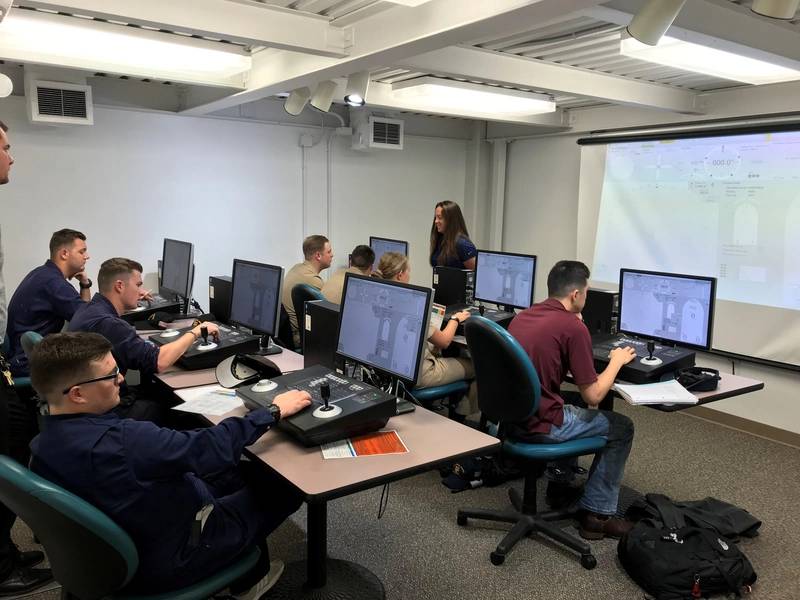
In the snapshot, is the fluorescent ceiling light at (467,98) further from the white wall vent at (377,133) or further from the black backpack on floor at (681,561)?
the black backpack on floor at (681,561)

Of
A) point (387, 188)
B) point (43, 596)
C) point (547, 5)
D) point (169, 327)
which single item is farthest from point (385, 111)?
point (43, 596)

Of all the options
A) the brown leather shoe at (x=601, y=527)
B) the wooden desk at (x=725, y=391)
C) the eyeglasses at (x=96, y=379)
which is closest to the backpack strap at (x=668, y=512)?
the brown leather shoe at (x=601, y=527)

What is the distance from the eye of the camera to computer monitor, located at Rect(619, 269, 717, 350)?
9.36 feet

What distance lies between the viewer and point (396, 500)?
3.10 metres

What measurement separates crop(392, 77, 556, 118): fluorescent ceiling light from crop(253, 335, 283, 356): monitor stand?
6.81 feet

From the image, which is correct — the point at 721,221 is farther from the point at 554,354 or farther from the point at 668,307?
the point at 554,354

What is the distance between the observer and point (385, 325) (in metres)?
2.25

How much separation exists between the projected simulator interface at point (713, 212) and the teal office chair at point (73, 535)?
423 cm

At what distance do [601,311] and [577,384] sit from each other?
1015mm

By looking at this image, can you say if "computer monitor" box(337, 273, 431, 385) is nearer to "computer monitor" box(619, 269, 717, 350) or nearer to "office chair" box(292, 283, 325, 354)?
"office chair" box(292, 283, 325, 354)

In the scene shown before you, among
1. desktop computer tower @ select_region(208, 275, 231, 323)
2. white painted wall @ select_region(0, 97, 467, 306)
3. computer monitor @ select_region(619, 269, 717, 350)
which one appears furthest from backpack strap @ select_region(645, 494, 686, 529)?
white painted wall @ select_region(0, 97, 467, 306)

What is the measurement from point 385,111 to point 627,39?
312 cm

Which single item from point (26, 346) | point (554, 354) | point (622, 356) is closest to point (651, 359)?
point (622, 356)

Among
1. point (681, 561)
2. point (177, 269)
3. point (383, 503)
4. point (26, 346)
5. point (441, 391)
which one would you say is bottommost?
point (383, 503)
